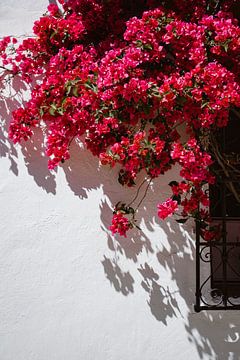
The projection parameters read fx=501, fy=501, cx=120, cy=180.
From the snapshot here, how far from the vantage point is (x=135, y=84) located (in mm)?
3020

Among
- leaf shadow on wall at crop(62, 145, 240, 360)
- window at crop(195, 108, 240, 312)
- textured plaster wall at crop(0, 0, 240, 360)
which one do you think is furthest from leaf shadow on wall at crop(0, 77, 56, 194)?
window at crop(195, 108, 240, 312)

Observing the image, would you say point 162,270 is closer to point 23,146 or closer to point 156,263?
point 156,263

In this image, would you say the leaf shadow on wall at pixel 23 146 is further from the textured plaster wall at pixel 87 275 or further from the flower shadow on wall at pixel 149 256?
the flower shadow on wall at pixel 149 256

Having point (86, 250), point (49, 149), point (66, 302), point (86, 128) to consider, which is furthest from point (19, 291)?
point (86, 128)

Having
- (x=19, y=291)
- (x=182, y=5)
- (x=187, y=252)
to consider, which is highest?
(x=182, y=5)

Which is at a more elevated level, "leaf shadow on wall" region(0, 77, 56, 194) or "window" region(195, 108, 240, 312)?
"leaf shadow on wall" region(0, 77, 56, 194)

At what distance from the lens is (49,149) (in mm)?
3311

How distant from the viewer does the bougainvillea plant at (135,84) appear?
121 inches

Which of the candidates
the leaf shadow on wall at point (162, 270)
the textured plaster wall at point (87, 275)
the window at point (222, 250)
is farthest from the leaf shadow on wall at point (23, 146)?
the window at point (222, 250)

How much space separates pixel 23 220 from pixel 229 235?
5.75ft

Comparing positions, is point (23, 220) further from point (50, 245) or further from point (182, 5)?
point (182, 5)

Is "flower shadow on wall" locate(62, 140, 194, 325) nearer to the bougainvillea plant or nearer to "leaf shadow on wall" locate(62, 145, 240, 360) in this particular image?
"leaf shadow on wall" locate(62, 145, 240, 360)

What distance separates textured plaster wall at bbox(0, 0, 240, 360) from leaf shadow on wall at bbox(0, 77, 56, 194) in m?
0.01

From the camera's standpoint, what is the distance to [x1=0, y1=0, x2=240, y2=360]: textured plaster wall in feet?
11.4
